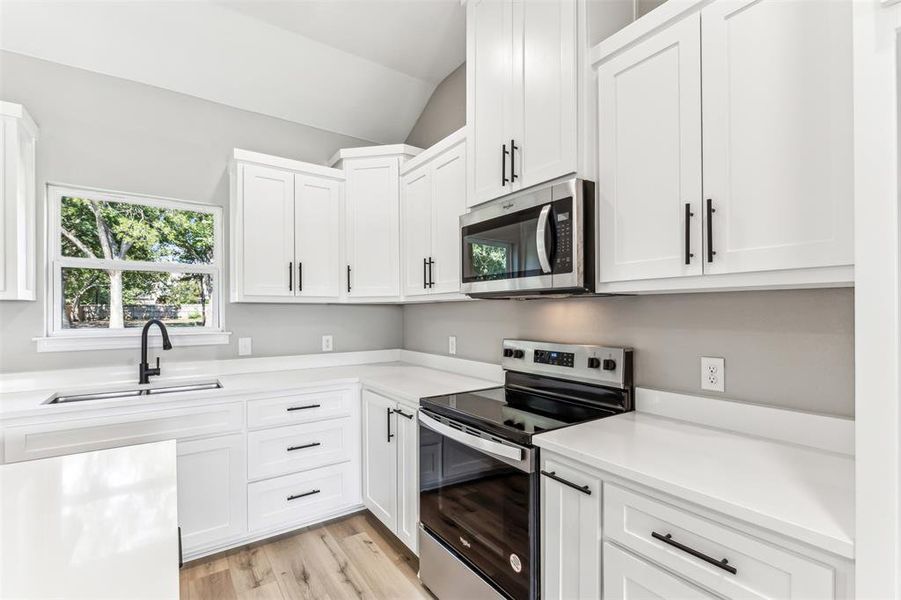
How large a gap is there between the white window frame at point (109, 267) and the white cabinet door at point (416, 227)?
4.07 feet

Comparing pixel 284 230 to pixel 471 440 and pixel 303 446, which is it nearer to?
pixel 303 446

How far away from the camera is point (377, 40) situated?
285 cm

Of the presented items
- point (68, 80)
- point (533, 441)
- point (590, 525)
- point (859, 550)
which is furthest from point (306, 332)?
point (859, 550)

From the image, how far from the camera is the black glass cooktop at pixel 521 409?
1.61m

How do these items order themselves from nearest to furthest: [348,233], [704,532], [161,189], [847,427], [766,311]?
[704,532] < [847,427] < [766,311] < [161,189] < [348,233]

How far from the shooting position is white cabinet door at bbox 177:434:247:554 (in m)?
2.24

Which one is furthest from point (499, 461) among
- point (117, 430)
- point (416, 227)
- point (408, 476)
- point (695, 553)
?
point (117, 430)

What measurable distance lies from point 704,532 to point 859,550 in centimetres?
29

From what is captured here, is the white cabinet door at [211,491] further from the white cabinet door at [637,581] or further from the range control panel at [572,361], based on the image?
the white cabinet door at [637,581]

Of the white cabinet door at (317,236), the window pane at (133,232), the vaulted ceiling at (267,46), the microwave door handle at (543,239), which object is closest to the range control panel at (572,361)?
the microwave door handle at (543,239)

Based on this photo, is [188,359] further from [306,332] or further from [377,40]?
[377,40]

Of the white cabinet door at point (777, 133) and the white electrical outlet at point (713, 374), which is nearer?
the white cabinet door at point (777, 133)

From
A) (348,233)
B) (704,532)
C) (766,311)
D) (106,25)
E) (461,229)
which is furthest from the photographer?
(348,233)

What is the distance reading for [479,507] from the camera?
5.64 ft
